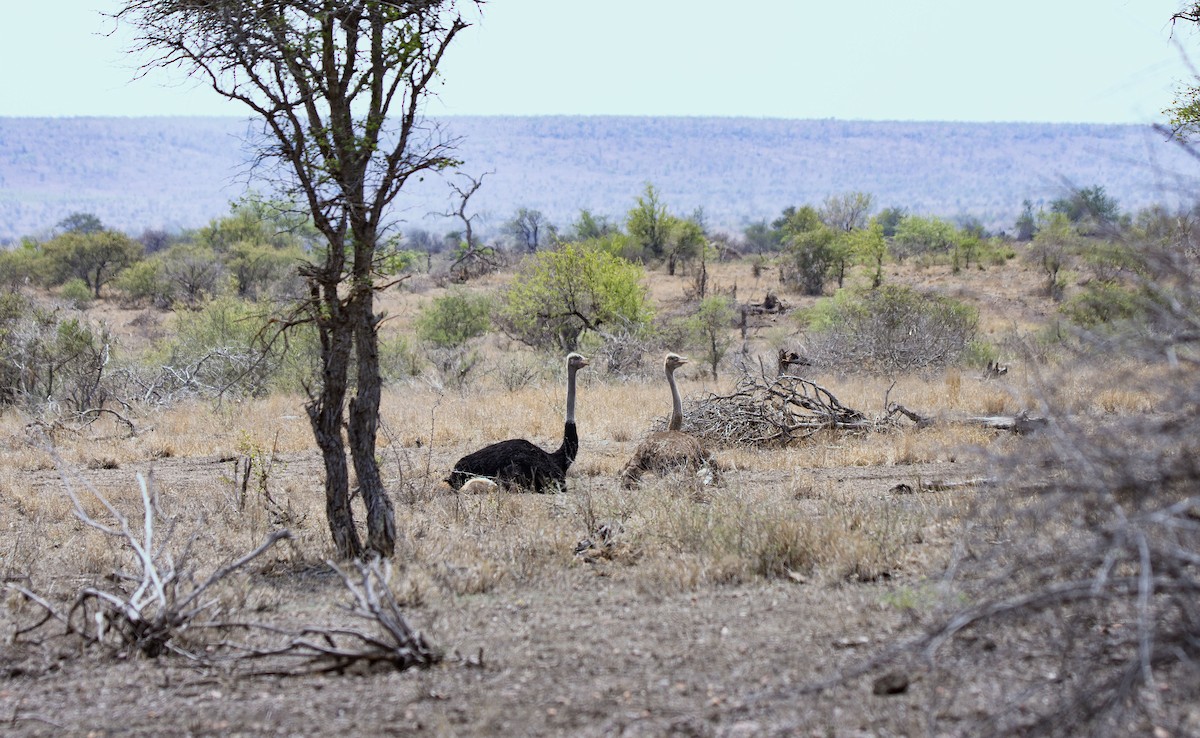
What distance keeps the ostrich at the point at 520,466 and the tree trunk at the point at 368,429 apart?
2.46 meters

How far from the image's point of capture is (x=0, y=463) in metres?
11.6

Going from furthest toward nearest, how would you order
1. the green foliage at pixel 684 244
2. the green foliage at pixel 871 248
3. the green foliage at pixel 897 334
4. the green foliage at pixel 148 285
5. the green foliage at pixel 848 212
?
the green foliage at pixel 848 212 < the green foliage at pixel 684 244 < the green foliage at pixel 148 285 < the green foliage at pixel 871 248 < the green foliage at pixel 897 334

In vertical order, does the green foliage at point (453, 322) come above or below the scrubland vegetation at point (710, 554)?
below

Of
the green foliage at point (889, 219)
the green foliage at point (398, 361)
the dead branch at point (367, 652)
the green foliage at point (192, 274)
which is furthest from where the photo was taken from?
the green foliage at point (889, 219)

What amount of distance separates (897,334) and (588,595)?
14.6 m

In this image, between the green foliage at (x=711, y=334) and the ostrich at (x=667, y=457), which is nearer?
the ostrich at (x=667, y=457)

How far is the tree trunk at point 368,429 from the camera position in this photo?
640 cm

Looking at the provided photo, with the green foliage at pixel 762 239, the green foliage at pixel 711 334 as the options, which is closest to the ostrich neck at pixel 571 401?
the green foliage at pixel 711 334

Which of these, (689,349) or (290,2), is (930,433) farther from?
(689,349)

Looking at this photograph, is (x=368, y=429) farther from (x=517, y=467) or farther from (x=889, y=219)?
(x=889, y=219)

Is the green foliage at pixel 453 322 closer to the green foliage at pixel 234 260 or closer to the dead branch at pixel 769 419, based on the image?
the green foliage at pixel 234 260

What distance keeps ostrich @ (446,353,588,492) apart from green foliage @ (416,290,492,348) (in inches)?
623

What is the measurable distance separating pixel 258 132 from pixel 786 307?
31.1m

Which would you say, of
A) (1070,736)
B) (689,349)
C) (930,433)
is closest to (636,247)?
(689,349)
